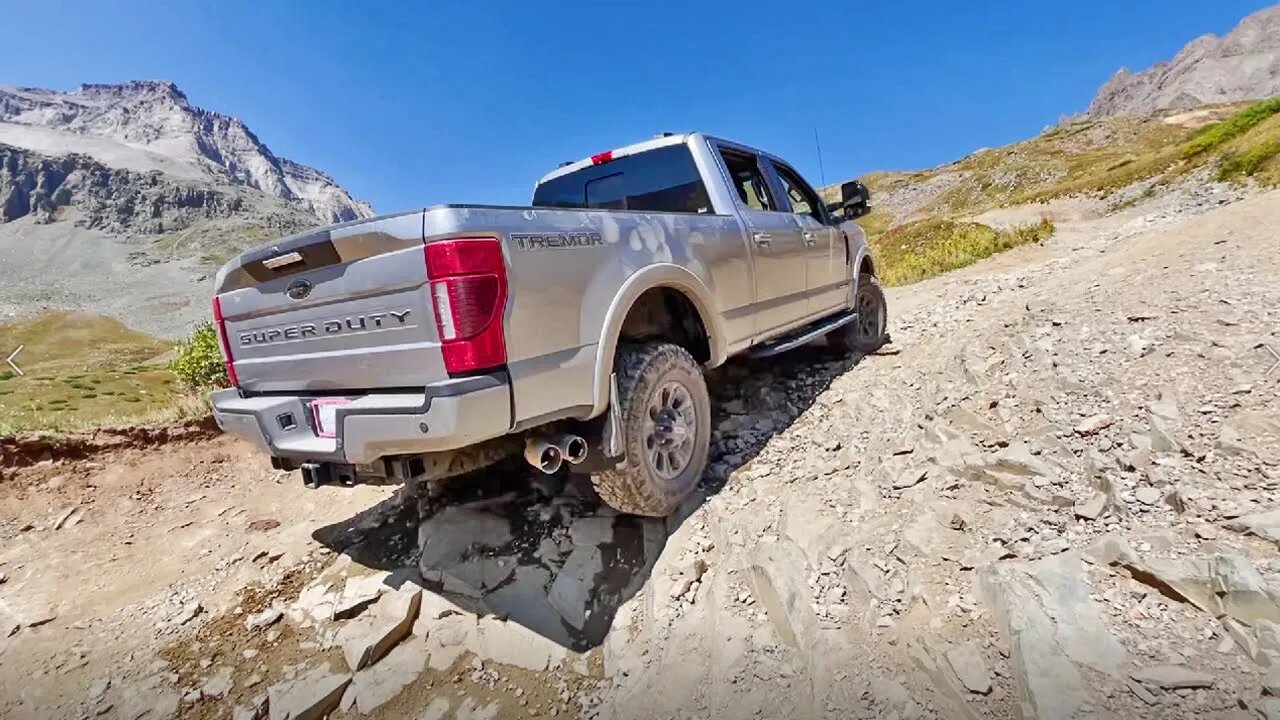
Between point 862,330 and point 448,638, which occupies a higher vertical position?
point 862,330

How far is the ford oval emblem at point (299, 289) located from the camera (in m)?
2.46

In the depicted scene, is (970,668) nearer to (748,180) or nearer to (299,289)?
(299,289)

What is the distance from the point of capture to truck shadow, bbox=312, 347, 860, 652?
2.85m

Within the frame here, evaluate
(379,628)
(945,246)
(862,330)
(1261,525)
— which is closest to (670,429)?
(379,628)

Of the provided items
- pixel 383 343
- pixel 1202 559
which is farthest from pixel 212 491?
pixel 1202 559

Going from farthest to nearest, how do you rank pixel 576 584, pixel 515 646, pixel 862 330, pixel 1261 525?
1. pixel 862 330
2. pixel 576 584
3. pixel 515 646
4. pixel 1261 525

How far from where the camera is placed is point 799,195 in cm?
512

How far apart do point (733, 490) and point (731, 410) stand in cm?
109

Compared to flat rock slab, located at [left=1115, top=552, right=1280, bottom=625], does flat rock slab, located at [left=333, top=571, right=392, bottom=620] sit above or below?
below

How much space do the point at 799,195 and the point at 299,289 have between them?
163 inches

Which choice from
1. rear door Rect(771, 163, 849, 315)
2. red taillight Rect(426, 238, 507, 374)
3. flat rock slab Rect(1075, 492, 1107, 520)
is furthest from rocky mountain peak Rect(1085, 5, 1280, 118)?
red taillight Rect(426, 238, 507, 374)

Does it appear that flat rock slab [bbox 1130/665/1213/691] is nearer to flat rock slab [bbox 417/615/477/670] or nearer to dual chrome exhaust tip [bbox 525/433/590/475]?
dual chrome exhaust tip [bbox 525/433/590/475]

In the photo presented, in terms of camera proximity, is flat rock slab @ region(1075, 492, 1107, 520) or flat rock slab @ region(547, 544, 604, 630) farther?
flat rock slab @ region(547, 544, 604, 630)

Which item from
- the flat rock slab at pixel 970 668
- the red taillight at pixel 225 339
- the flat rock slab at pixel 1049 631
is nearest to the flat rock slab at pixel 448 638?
Answer: the red taillight at pixel 225 339
